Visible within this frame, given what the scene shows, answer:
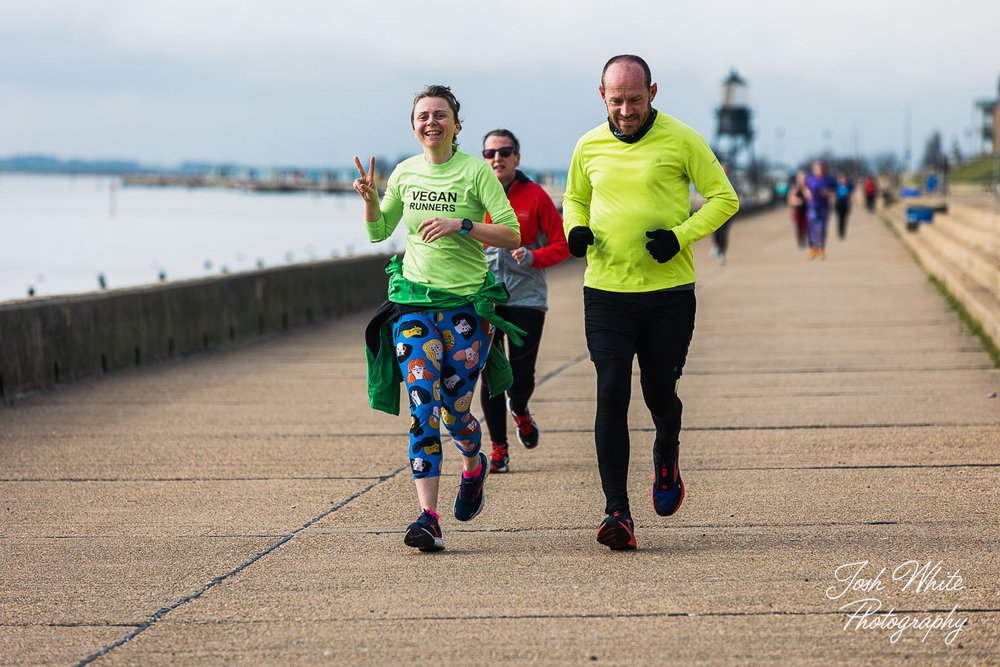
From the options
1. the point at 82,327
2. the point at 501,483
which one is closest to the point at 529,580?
the point at 501,483

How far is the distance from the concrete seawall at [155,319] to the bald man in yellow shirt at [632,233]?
6354mm

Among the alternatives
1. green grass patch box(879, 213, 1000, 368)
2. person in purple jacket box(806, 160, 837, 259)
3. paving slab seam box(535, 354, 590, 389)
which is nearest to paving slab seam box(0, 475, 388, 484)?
paving slab seam box(535, 354, 590, 389)

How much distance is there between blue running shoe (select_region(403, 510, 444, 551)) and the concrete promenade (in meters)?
0.07

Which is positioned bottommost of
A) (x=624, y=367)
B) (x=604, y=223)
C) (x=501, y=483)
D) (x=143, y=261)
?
(x=143, y=261)

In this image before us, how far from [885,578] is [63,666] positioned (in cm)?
285

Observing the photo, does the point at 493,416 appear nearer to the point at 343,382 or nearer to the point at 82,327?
the point at 343,382

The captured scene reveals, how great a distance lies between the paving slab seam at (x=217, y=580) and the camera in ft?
16.6

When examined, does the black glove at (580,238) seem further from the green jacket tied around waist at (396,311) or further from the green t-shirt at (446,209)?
the green jacket tied around waist at (396,311)

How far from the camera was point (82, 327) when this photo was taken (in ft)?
42.0

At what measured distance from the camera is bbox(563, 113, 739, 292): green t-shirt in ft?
20.9

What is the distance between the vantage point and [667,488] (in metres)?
6.70
